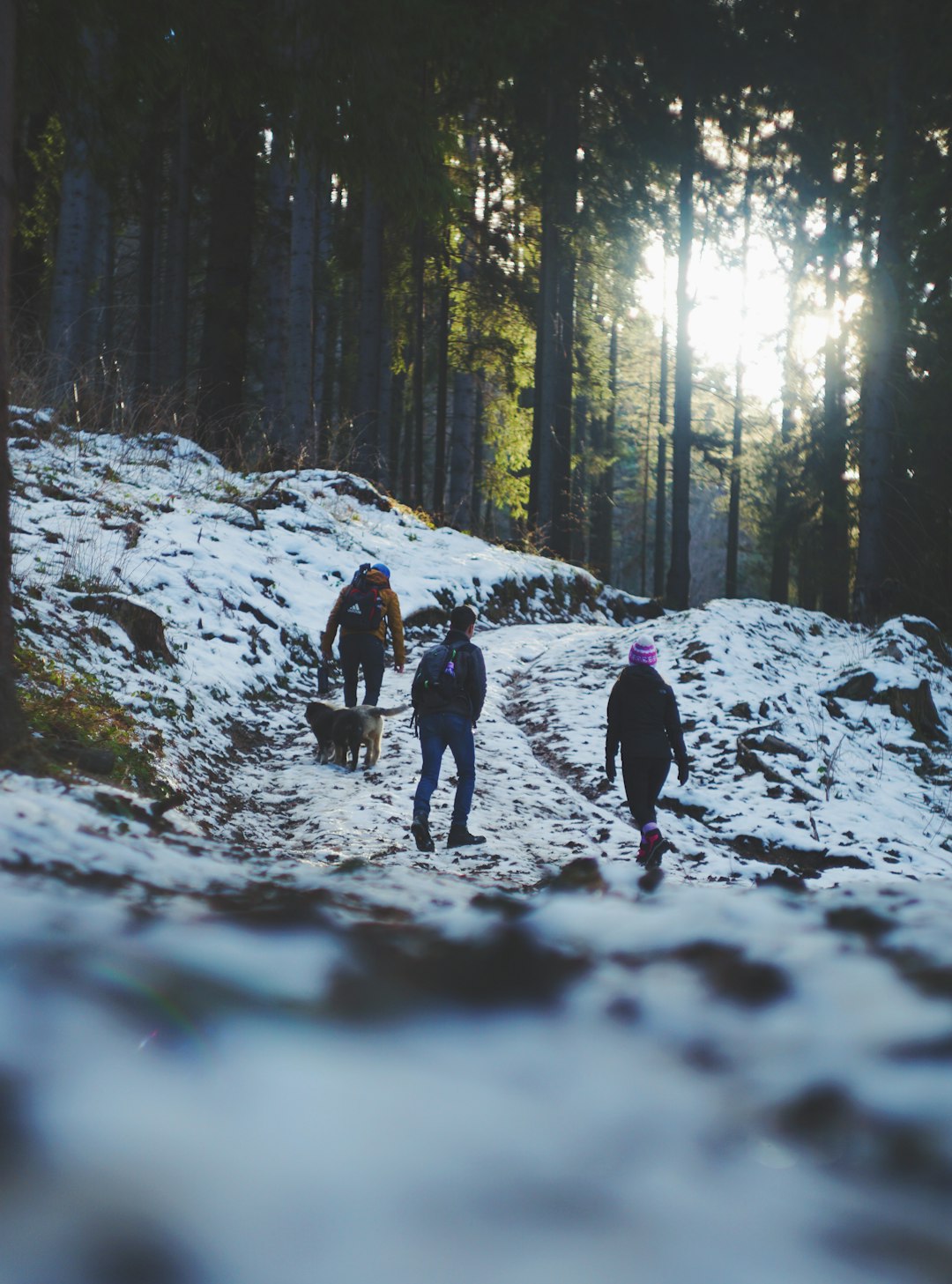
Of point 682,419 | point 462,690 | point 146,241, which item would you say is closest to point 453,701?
point 462,690

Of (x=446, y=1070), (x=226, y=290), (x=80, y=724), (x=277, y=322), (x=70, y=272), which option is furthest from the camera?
(x=277, y=322)

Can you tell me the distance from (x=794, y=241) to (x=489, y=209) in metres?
7.69

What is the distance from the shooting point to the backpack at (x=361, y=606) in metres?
9.34

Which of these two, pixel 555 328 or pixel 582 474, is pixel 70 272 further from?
pixel 582 474

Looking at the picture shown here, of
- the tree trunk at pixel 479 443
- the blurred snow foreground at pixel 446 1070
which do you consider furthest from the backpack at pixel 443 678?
the tree trunk at pixel 479 443

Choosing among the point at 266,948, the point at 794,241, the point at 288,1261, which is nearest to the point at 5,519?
the point at 266,948

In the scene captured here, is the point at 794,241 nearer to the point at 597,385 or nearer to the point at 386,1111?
the point at 597,385

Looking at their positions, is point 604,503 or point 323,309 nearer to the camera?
point 323,309

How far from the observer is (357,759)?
28.1 feet

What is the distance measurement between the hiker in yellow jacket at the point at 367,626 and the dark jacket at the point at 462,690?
2468mm

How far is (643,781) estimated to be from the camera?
Answer: 673cm

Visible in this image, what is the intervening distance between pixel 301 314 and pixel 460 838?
45.3ft

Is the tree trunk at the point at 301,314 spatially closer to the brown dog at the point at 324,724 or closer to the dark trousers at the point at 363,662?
the dark trousers at the point at 363,662

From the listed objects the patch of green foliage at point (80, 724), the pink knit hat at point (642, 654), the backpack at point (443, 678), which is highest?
the pink knit hat at point (642, 654)
